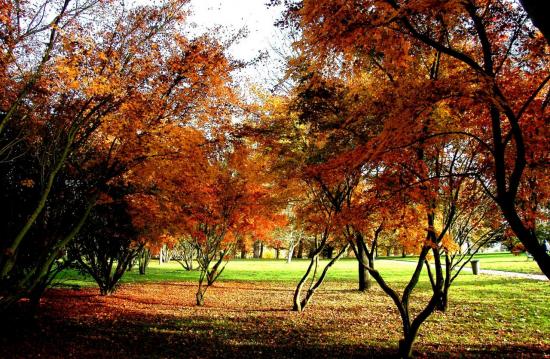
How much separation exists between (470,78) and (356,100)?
3564 millimetres

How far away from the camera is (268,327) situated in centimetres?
1145

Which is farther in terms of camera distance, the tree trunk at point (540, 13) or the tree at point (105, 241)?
the tree at point (105, 241)

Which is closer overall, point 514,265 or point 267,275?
point 267,275

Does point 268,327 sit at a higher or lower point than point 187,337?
lower

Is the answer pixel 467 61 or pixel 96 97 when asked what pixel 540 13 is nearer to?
pixel 467 61

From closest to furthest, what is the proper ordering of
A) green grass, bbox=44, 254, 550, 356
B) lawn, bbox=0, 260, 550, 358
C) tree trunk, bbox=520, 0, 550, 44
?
tree trunk, bbox=520, 0, 550, 44 < lawn, bbox=0, 260, 550, 358 < green grass, bbox=44, 254, 550, 356

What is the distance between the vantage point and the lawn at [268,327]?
859cm

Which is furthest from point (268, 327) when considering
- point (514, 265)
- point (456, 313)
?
point (514, 265)

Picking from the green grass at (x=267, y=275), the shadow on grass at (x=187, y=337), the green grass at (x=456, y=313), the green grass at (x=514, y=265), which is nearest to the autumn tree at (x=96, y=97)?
the shadow on grass at (x=187, y=337)

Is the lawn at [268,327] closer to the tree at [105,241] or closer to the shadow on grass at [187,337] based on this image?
the shadow on grass at [187,337]

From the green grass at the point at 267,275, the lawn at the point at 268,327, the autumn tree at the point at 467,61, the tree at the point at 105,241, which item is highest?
the autumn tree at the point at 467,61

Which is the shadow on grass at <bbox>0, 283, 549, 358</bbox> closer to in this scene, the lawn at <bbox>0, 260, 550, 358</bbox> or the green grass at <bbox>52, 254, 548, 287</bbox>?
the lawn at <bbox>0, 260, 550, 358</bbox>

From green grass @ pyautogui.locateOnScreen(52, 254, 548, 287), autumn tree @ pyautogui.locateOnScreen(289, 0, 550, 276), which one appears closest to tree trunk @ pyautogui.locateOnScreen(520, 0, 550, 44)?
autumn tree @ pyautogui.locateOnScreen(289, 0, 550, 276)

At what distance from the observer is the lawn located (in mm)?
8586
